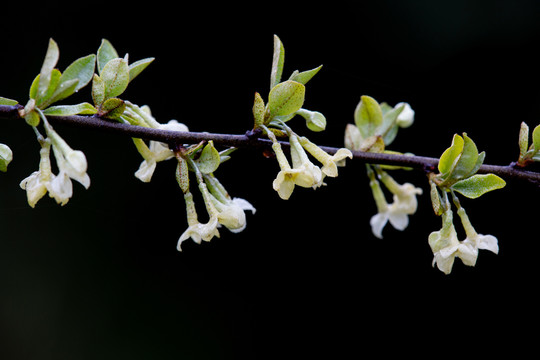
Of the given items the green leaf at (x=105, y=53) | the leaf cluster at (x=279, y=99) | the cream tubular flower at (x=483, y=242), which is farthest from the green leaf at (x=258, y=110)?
the cream tubular flower at (x=483, y=242)

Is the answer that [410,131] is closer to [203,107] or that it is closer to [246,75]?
[246,75]

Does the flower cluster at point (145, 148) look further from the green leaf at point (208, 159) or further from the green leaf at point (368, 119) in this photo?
the green leaf at point (368, 119)

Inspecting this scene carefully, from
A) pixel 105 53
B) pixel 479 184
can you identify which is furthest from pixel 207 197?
pixel 479 184

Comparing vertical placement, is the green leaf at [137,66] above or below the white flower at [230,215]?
above

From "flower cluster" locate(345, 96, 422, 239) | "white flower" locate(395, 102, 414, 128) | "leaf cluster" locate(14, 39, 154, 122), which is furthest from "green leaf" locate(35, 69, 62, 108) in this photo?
"white flower" locate(395, 102, 414, 128)

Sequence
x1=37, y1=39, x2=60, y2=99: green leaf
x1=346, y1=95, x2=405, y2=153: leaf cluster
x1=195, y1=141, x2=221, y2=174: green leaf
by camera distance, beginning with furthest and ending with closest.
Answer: x1=346, y1=95, x2=405, y2=153: leaf cluster → x1=195, y1=141, x2=221, y2=174: green leaf → x1=37, y1=39, x2=60, y2=99: green leaf

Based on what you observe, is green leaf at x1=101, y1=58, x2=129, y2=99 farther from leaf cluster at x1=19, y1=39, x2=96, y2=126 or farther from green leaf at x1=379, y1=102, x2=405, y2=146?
green leaf at x1=379, y1=102, x2=405, y2=146

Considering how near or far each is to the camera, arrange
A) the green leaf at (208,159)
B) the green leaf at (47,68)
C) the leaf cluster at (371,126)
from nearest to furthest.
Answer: the green leaf at (47,68)
the green leaf at (208,159)
the leaf cluster at (371,126)

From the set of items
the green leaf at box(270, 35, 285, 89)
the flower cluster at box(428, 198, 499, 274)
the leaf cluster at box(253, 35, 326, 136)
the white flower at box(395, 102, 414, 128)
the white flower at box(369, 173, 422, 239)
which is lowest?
the white flower at box(369, 173, 422, 239)

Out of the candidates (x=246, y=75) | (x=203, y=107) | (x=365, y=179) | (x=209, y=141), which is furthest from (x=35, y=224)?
(x=209, y=141)
